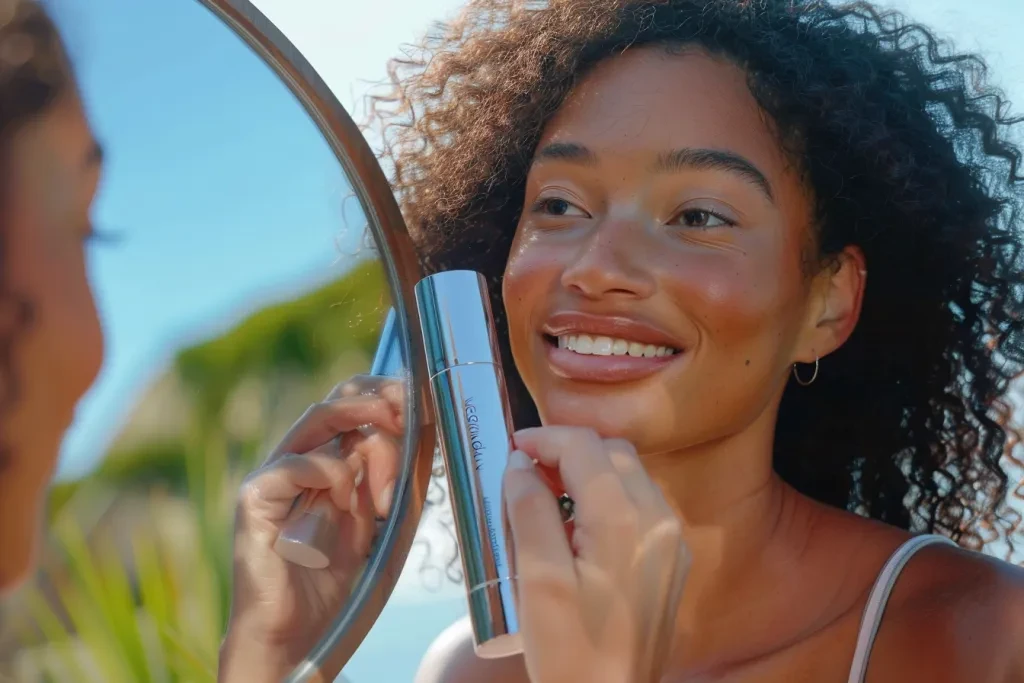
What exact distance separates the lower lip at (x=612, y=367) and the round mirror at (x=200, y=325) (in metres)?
0.18

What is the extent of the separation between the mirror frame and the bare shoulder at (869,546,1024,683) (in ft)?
1.66

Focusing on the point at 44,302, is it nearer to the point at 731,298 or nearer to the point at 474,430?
the point at 474,430

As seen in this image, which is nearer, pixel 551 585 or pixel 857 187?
pixel 551 585

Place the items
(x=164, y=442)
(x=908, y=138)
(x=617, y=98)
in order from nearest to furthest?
(x=164, y=442) → (x=617, y=98) → (x=908, y=138)

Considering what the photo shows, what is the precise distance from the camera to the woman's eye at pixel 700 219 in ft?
4.01

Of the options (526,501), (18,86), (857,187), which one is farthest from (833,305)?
(18,86)

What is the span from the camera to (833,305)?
4.44 ft

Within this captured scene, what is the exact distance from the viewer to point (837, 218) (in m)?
1.37

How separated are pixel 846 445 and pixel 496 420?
787 mm

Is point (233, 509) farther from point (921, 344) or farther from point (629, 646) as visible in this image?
point (921, 344)

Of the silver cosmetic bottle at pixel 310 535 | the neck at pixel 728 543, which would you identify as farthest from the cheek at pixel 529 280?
the silver cosmetic bottle at pixel 310 535

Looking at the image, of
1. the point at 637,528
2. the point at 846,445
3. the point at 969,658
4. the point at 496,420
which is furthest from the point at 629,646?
the point at 846,445

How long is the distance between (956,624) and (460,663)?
0.58 metres

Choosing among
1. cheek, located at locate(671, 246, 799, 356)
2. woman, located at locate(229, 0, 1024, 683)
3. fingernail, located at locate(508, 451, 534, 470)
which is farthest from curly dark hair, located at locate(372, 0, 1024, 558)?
fingernail, located at locate(508, 451, 534, 470)
